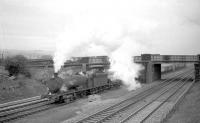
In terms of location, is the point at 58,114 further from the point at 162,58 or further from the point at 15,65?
the point at 162,58

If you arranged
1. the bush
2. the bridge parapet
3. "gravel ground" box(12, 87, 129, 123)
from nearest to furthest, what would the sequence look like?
"gravel ground" box(12, 87, 129, 123)
the bush
the bridge parapet

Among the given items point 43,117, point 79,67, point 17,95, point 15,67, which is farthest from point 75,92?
point 79,67

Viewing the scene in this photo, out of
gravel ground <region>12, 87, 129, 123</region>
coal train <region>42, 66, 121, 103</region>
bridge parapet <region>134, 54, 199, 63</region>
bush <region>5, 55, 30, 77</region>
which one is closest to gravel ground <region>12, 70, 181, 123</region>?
gravel ground <region>12, 87, 129, 123</region>

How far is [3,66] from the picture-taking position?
3219cm

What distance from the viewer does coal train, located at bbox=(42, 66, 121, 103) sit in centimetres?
2017

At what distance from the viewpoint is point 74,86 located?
22078mm

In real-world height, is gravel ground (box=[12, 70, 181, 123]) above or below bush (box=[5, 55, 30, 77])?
below

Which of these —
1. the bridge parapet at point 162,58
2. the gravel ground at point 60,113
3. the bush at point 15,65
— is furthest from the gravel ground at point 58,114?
the bridge parapet at point 162,58

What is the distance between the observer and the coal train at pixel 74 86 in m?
20.2

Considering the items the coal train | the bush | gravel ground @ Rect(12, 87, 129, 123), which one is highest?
the bush

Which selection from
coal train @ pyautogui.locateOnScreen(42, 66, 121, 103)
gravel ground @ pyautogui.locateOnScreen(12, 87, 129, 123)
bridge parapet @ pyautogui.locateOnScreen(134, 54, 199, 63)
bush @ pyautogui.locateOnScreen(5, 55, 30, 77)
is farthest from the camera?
bridge parapet @ pyautogui.locateOnScreen(134, 54, 199, 63)

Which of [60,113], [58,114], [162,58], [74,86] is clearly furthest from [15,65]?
[162,58]

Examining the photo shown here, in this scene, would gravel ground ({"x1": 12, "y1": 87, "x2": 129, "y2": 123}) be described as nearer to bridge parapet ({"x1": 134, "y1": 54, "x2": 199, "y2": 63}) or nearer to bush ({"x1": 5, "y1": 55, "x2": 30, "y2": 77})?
bush ({"x1": 5, "y1": 55, "x2": 30, "y2": 77})

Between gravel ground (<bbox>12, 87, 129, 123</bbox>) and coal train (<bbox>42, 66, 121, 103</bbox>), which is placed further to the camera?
coal train (<bbox>42, 66, 121, 103</bbox>)
